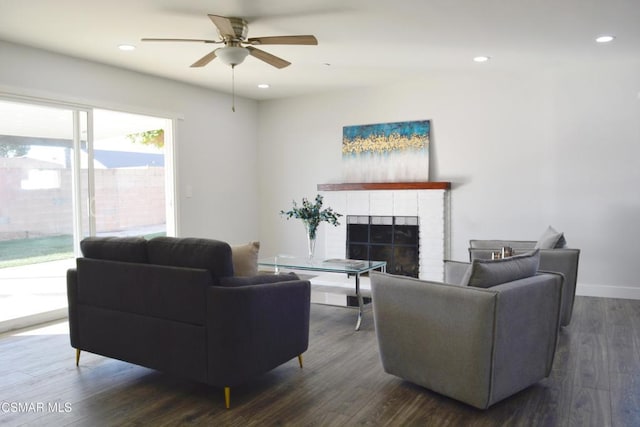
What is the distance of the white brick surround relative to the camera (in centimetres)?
589

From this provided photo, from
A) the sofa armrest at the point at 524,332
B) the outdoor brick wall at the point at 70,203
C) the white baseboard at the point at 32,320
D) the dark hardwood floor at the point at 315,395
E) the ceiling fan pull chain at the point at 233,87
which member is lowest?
the dark hardwood floor at the point at 315,395

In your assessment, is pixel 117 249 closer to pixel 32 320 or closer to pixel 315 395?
pixel 315 395

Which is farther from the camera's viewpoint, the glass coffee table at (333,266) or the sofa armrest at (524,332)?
the glass coffee table at (333,266)

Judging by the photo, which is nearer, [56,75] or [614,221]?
[56,75]

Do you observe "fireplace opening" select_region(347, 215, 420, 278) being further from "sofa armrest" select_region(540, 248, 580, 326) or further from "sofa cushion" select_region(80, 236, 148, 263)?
"sofa cushion" select_region(80, 236, 148, 263)

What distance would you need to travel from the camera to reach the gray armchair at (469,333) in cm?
250

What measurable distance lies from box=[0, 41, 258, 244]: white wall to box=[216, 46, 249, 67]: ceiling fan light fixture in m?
1.97

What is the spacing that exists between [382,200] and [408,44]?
89.3 inches

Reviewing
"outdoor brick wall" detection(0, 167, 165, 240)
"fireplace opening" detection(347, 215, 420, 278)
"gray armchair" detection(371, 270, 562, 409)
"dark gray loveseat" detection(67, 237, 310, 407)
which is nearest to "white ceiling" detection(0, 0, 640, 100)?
"outdoor brick wall" detection(0, 167, 165, 240)

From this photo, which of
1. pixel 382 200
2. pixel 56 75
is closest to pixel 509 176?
pixel 382 200

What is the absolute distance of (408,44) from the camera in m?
4.45

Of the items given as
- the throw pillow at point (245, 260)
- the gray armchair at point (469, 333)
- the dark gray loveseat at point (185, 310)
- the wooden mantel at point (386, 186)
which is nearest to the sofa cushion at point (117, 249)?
the dark gray loveseat at point (185, 310)

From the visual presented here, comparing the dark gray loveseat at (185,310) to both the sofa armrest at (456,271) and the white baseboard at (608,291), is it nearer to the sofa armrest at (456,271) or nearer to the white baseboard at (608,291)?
the sofa armrest at (456,271)

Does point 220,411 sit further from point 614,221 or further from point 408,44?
point 614,221
